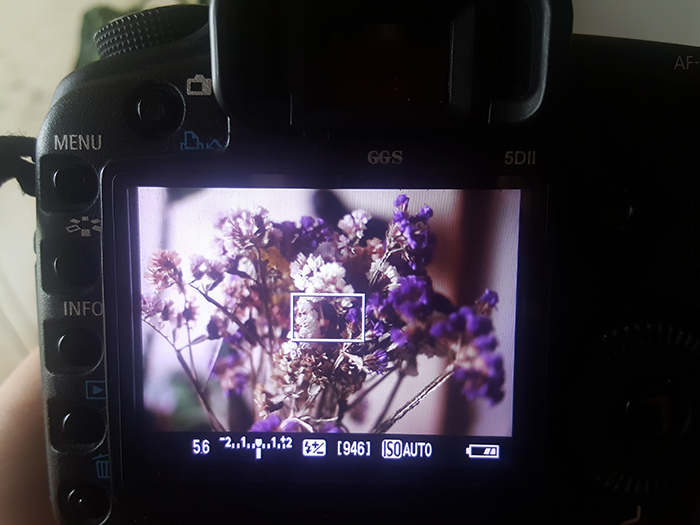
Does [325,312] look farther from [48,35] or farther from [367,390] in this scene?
[48,35]

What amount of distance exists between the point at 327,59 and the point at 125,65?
15 cm

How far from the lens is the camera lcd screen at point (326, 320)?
351 millimetres

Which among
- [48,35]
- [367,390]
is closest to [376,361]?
[367,390]

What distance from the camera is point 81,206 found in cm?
37

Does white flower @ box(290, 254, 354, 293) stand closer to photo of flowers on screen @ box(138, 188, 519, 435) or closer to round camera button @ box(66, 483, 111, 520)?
photo of flowers on screen @ box(138, 188, 519, 435)

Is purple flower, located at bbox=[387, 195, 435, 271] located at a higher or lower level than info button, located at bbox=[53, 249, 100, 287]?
higher

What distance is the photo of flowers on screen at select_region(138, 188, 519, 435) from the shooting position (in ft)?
1.15

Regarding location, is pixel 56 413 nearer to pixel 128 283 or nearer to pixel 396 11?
pixel 128 283

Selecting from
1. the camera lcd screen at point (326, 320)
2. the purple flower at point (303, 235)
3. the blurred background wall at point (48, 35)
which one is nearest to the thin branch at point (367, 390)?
the camera lcd screen at point (326, 320)

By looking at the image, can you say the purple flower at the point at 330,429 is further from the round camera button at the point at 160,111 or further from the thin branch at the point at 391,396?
the round camera button at the point at 160,111

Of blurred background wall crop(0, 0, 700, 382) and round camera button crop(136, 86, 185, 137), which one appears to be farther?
blurred background wall crop(0, 0, 700, 382)

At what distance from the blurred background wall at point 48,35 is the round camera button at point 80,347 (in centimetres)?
31

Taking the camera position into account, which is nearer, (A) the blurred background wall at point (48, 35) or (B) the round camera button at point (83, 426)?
(B) the round camera button at point (83, 426)

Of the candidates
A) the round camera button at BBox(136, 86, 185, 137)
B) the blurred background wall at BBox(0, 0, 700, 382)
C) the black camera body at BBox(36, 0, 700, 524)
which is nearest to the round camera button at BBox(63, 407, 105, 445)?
the black camera body at BBox(36, 0, 700, 524)
